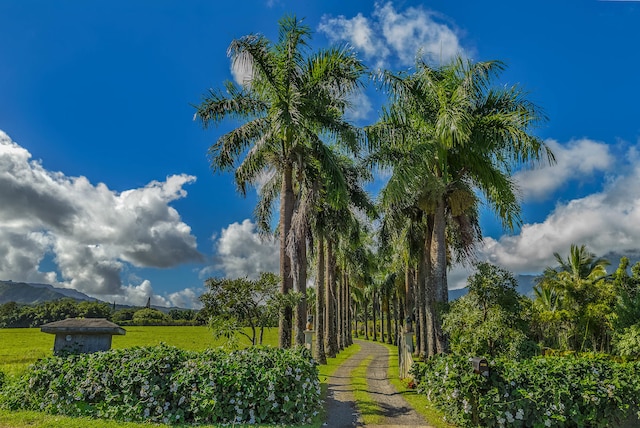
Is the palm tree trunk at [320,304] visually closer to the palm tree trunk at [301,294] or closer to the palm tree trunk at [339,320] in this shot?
the palm tree trunk at [301,294]

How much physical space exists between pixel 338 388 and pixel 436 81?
11.6m

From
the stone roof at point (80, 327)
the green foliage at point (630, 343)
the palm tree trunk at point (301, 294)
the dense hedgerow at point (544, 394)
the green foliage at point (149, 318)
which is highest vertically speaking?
the green foliage at point (149, 318)

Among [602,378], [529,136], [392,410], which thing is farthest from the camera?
[529,136]

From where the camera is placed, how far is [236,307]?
38.6 ft

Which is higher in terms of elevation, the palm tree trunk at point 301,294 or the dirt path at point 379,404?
the palm tree trunk at point 301,294

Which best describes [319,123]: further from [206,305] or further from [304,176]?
[206,305]

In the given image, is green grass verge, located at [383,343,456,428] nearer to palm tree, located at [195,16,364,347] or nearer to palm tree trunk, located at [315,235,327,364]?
palm tree, located at [195,16,364,347]

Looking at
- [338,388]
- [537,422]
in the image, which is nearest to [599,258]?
[338,388]

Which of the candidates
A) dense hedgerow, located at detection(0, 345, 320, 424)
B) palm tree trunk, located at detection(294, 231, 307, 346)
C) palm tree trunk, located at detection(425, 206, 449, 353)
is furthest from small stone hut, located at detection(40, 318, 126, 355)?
palm tree trunk, located at detection(425, 206, 449, 353)

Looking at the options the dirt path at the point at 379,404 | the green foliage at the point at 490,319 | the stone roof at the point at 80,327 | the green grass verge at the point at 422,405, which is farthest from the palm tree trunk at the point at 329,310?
the stone roof at the point at 80,327

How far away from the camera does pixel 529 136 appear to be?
14.0 m

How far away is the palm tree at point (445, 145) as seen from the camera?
14656 millimetres

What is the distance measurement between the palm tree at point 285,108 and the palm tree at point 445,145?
2115 mm

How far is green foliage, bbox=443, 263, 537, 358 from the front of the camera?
11.8 metres
